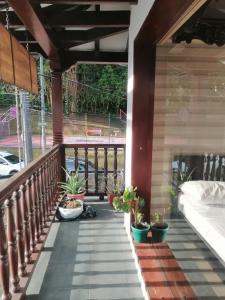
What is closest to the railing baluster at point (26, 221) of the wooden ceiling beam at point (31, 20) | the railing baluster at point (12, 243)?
the railing baluster at point (12, 243)

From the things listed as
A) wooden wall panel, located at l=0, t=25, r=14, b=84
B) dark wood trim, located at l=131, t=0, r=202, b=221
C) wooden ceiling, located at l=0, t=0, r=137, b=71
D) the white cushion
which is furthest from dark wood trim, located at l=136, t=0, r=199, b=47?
the white cushion

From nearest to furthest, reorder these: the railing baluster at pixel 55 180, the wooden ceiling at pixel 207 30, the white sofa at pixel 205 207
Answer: the white sofa at pixel 205 207 < the wooden ceiling at pixel 207 30 < the railing baluster at pixel 55 180

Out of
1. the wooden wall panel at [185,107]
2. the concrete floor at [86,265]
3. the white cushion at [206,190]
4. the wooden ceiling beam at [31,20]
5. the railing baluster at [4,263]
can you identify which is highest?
the wooden ceiling beam at [31,20]

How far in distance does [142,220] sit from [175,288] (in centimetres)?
95

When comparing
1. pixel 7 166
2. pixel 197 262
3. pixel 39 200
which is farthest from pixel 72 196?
pixel 7 166

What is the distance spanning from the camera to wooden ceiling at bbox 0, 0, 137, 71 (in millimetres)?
2227

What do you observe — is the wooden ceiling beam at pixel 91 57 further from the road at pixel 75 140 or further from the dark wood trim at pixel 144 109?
the road at pixel 75 140

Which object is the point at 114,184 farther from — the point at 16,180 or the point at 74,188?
the point at 16,180

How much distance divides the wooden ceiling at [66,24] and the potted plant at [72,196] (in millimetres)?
1707

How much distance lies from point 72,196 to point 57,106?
1.42 meters

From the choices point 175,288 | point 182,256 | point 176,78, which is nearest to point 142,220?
point 182,256

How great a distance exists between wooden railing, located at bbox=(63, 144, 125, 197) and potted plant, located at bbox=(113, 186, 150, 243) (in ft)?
4.61

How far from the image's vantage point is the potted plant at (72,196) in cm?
346

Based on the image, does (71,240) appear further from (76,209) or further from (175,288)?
(175,288)
